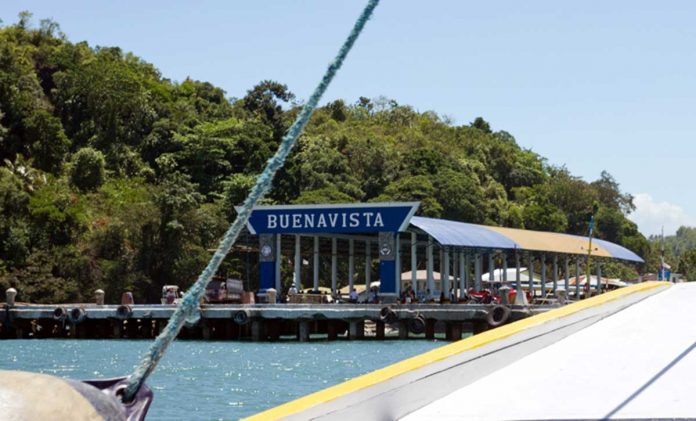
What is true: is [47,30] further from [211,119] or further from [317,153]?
[317,153]

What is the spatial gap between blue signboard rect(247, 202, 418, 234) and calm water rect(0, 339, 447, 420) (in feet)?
15.3

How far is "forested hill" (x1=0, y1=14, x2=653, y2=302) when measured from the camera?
54.4 metres

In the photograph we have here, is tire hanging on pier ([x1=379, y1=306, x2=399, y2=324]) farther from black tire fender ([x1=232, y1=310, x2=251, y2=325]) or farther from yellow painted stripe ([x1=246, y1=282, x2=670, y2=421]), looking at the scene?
yellow painted stripe ([x1=246, y1=282, x2=670, y2=421])

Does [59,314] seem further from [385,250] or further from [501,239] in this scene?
[501,239]

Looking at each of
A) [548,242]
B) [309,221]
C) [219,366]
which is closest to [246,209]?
[219,366]

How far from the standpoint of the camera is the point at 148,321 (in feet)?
136

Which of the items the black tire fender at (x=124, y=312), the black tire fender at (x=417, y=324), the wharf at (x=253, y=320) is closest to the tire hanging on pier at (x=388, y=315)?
the wharf at (x=253, y=320)

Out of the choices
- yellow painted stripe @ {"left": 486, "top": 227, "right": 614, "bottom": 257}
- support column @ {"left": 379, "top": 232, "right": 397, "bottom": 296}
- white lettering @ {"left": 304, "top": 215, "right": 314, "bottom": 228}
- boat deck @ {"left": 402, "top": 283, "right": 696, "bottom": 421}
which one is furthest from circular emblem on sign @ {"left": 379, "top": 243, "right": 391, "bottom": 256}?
boat deck @ {"left": 402, "top": 283, "right": 696, "bottom": 421}

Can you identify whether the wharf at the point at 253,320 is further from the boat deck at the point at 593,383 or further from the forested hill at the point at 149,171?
the boat deck at the point at 593,383

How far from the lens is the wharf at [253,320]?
3669 cm

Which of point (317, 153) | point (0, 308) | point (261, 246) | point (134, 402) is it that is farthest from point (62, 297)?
point (134, 402)

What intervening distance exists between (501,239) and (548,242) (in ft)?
23.9

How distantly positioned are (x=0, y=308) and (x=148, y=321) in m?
5.37

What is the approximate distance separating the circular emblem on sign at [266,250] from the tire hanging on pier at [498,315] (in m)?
10.6
